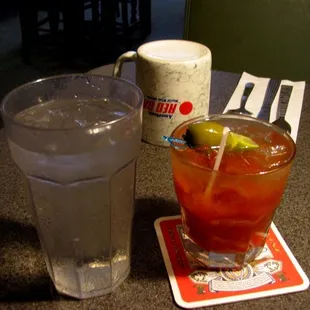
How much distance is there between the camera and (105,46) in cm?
324

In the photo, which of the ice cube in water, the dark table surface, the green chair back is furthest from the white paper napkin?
the green chair back

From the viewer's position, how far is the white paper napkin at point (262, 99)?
896mm

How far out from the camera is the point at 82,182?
42cm

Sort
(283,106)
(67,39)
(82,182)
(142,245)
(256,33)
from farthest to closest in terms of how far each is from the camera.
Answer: (67,39), (256,33), (283,106), (142,245), (82,182)

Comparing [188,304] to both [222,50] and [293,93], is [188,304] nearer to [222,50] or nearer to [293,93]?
[293,93]

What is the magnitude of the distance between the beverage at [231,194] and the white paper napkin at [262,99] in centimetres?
37

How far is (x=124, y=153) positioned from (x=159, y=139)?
1.19 feet

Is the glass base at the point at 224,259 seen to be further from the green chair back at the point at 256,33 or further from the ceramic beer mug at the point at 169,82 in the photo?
the green chair back at the point at 256,33

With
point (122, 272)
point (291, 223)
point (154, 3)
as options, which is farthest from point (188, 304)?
point (154, 3)

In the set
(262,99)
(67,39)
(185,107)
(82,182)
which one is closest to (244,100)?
(262,99)

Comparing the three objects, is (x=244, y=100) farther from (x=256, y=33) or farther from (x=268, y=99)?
(x=256, y=33)

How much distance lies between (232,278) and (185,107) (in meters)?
0.35

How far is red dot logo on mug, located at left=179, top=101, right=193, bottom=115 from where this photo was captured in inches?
29.6

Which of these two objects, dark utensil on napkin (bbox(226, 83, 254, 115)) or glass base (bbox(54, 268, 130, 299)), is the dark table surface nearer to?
glass base (bbox(54, 268, 130, 299))
